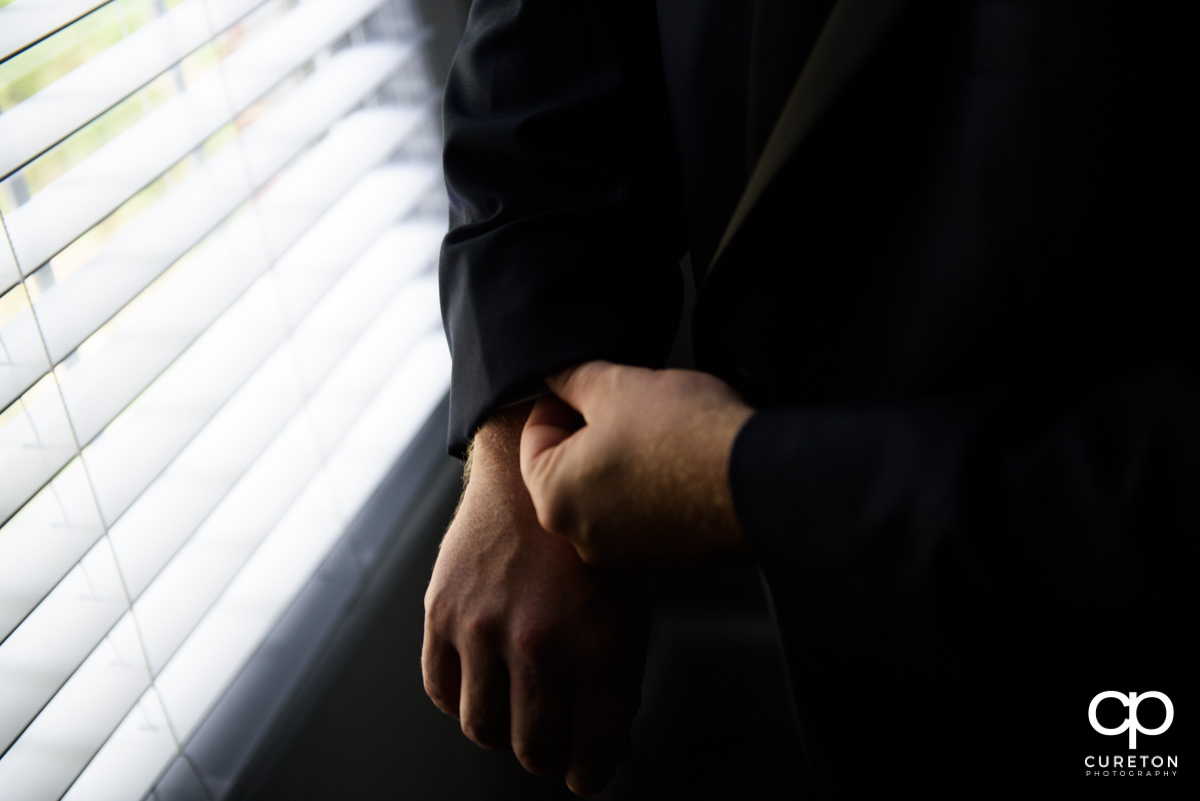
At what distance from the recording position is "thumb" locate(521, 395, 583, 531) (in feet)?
2.44

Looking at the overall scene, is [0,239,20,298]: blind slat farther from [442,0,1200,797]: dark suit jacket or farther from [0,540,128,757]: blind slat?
[442,0,1200,797]: dark suit jacket

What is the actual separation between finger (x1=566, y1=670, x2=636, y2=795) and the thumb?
170 mm

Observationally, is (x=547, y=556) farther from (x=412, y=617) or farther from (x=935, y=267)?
(x=412, y=617)

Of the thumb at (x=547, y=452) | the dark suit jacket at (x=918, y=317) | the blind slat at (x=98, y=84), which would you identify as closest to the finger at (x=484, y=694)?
the thumb at (x=547, y=452)

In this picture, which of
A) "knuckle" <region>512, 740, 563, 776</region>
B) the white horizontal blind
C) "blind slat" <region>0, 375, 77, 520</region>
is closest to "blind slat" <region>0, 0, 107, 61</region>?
the white horizontal blind

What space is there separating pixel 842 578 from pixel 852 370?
0.26 metres

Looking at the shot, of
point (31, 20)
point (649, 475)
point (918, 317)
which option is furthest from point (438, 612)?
point (31, 20)

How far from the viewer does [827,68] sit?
676 millimetres

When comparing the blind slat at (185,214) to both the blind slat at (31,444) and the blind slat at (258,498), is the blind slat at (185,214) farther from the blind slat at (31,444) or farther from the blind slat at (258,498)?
the blind slat at (258,498)

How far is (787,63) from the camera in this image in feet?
2.43

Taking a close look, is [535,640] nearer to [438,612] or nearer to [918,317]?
[438,612]

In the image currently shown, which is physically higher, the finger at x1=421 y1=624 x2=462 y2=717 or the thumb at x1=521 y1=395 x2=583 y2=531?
the thumb at x1=521 y1=395 x2=583 y2=531

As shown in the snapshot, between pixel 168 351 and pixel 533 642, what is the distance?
20.3 inches

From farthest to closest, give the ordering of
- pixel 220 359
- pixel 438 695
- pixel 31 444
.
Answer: pixel 220 359 < pixel 438 695 < pixel 31 444
